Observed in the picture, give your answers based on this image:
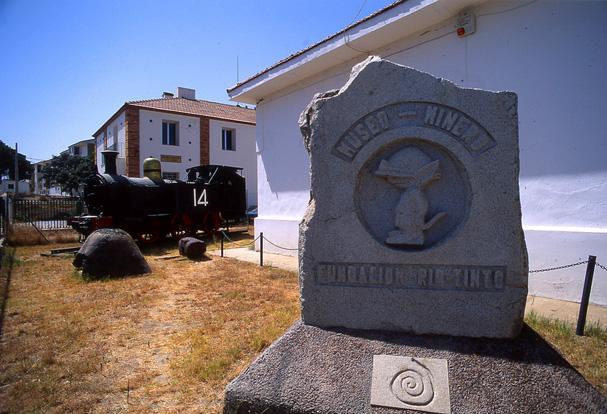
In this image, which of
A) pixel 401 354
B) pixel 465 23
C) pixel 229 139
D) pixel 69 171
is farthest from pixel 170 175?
pixel 401 354

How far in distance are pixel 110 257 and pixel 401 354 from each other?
5.74m

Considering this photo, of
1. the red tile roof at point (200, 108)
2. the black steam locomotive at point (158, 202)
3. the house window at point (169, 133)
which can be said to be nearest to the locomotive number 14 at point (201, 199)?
the black steam locomotive at point (158, 202)

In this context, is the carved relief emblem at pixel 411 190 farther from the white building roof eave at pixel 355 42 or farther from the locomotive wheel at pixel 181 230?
the locomotive wheel at pixel 181 230

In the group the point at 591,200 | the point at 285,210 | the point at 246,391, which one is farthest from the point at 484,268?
the point at 285,210

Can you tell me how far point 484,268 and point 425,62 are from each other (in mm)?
4955

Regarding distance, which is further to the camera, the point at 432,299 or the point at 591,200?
the point at 591,200

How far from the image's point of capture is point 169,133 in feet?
66.3

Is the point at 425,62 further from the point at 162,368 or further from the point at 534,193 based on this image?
the point at 162,368

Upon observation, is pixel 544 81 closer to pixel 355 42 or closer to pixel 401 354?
pixel 355 42

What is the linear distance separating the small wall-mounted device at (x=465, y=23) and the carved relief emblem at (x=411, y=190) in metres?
4.23

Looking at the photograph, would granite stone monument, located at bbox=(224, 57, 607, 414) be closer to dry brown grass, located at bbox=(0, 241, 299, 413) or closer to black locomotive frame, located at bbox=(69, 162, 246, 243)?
dry brown grass, located at bbox=(0, 241, 299, 413)

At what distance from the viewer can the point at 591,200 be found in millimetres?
4637

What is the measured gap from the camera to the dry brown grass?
8.75 feet

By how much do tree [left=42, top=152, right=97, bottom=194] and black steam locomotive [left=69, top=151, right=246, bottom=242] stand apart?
14.9 meters
